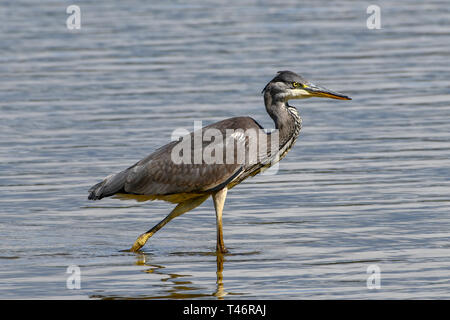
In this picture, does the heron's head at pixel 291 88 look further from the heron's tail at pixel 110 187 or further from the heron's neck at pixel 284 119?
the heron's tail at pixel 110 187

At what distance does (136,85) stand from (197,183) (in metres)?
8.64

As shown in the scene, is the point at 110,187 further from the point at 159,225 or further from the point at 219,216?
the point at 219,216

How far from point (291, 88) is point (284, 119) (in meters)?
0.33

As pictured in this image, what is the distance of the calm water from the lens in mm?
9883

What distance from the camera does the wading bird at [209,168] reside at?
34.9 feet

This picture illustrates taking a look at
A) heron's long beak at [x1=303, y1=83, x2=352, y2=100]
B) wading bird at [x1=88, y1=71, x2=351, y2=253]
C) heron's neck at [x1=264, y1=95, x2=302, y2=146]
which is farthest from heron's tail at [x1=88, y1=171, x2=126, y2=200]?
heron's long beak at [x1=303, y1=83, x2=352, y2=100]

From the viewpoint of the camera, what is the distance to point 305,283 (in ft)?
30.8

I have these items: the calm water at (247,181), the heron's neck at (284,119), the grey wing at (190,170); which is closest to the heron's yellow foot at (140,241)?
the calm water at (247,181)

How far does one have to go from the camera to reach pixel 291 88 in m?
10.9

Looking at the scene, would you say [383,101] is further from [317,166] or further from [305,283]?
[305,283]

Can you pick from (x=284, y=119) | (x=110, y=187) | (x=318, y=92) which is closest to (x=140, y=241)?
(x=110, y=187)

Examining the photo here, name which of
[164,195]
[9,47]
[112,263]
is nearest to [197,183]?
[164,195]

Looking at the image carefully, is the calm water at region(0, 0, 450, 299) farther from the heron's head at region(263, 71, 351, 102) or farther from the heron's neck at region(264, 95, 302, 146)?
the heron's head at region(263, 71, 351, 102)

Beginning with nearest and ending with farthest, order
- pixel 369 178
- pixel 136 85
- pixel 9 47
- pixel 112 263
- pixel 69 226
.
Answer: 1. pixel 112 263
2. pixel 69 226
3. pixel 369 178
4. pixel 136 85
5. pixel 9 47
